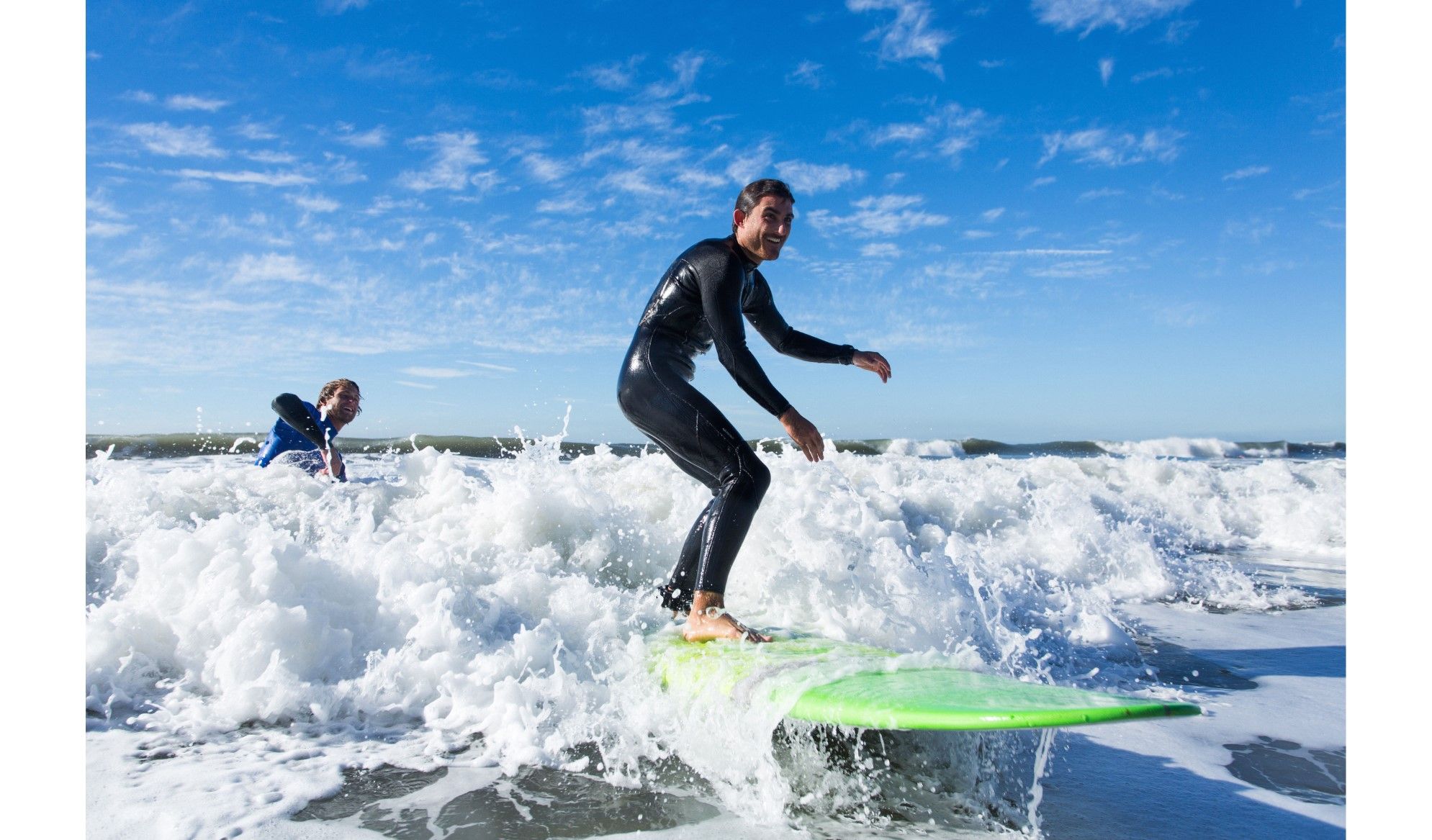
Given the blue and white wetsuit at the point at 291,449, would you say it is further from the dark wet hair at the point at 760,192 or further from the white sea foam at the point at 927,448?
the white sea foam at the point at 927,448

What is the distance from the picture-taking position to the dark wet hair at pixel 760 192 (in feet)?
10.7

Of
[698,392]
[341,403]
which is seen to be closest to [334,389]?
[341,403]

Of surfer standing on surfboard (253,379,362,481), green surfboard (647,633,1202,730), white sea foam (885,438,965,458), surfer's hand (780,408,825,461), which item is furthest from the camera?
white sea foam (885,438,965,458)

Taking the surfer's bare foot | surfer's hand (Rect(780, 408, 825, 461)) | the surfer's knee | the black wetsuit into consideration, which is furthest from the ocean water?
surfer's hand (Rect(780, 408, 825, 461))

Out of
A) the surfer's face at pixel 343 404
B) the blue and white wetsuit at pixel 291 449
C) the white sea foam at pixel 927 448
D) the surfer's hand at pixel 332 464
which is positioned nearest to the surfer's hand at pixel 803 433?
the surfer's face at pixel 343 404

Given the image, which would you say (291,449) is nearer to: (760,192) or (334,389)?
(334,389)

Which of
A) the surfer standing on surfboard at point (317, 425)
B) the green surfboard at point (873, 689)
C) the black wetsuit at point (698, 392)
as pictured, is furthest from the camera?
the surfer standing on surfboard at point (317, 425)

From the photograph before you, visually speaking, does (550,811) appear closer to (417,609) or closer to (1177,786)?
(417,609)

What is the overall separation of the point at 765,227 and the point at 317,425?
12.9ft

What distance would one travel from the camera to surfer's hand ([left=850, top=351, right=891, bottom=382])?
3291mm

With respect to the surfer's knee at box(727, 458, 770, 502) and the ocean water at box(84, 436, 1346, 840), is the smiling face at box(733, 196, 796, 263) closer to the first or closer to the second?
the surfer's knee at box(727, 458, 770, 502)

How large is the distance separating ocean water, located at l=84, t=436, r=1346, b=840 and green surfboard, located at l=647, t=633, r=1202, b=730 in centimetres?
11

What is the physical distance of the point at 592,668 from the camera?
3113mm
